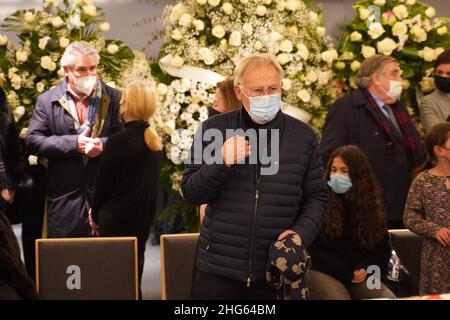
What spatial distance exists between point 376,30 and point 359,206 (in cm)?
186

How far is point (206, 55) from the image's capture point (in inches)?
218

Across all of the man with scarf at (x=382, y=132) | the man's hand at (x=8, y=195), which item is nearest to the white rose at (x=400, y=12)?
the man with scarf at (x=382, y=132)

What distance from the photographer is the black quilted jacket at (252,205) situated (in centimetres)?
327

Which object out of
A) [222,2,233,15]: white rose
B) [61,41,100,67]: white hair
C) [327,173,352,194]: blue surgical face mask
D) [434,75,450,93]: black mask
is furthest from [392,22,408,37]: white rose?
[61,41,100,67]: white hair

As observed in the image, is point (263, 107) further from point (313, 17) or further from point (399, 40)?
point (399, 40)

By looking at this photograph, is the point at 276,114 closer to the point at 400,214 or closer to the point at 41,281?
the point at 41,281

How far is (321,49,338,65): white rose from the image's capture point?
5.72 meters

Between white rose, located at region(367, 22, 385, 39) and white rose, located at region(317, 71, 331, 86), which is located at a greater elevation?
white rose, located at region(367, 22, 385, 39)

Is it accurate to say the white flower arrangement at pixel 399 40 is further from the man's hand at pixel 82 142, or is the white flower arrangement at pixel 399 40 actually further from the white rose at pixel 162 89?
the man's hand at pixel 82 142

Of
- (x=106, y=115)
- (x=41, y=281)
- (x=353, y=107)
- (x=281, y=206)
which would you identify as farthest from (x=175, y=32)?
(x=281, y=206)

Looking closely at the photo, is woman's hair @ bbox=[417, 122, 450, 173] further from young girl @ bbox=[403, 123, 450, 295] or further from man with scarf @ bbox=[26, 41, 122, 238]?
man with scarf @ bbox=[26, 41, 122, 238]

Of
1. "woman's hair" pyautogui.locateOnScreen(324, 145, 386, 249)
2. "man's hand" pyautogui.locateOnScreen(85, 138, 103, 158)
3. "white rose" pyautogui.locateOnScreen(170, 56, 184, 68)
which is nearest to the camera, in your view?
"woman's hair" pyautogui.locateOnScreen(324, 145, 386, 249)

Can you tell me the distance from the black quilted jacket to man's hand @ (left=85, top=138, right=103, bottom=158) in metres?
1.78

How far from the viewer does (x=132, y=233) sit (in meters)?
4.84
